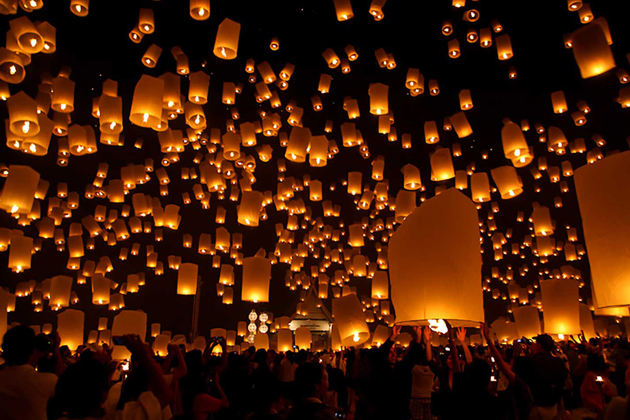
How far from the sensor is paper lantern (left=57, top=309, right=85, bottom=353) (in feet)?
25.9

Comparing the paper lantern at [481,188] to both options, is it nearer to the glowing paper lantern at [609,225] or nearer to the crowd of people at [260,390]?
the crowd of people at [260,390]

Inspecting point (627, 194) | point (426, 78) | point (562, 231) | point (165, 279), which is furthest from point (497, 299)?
point (627, 194)

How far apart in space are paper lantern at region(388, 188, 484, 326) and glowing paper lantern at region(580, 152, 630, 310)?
21.7 inches

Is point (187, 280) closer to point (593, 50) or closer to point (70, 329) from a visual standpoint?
point (70, 329)

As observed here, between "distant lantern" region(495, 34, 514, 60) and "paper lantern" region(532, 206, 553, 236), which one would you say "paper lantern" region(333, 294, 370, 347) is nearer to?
"distant lantern" region(495, 34, 514, 60)

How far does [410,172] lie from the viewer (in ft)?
22.6

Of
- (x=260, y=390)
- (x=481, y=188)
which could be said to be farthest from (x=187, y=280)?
(x=260, y=390)

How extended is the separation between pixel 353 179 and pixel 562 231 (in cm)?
1025

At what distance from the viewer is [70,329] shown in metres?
7.95

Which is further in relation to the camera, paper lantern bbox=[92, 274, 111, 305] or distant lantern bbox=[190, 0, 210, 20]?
paper lantern bbox=[92, 274, 111, 305]

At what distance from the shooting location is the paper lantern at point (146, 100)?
4957 millimetres

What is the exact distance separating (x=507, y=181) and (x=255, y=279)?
3783 millimetres

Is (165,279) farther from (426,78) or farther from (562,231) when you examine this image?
(562,231)

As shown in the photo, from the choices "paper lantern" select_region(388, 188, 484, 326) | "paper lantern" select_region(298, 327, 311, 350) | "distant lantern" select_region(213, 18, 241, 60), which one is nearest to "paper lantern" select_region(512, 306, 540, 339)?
"paper lantern" select_region(298, 327, 311, 350)
